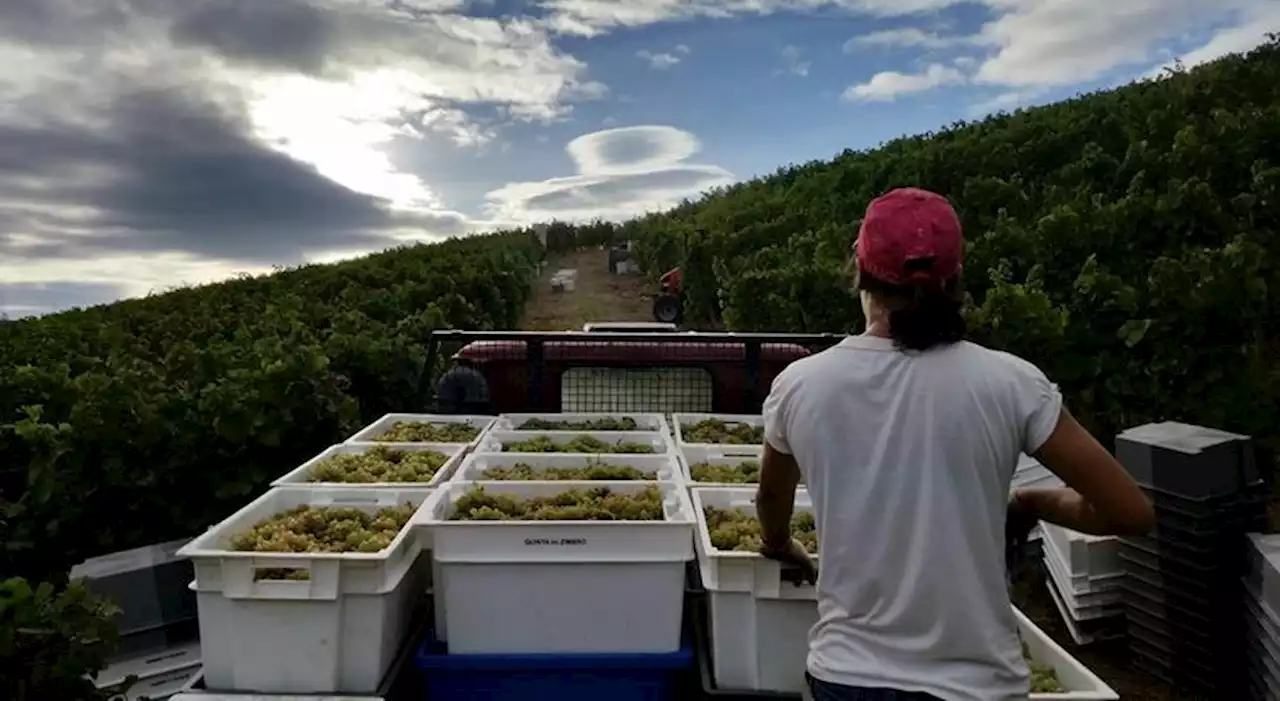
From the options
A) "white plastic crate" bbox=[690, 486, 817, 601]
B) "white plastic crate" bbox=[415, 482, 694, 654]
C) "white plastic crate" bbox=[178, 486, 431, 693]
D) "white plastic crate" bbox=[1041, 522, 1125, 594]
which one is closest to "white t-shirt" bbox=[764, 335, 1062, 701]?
"white plastic crate" bbox=[690, 486, 817, 601]

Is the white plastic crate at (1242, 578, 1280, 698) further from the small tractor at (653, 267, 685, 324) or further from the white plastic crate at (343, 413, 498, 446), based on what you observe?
the small tractor at (653, 267, 685, 324)

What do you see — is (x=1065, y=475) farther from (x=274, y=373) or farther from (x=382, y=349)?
(x=382, y=349)

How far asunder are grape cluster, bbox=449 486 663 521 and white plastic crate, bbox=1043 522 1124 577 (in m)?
A: 2.37

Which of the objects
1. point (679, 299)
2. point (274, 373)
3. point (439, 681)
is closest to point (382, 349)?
point (274, 373)

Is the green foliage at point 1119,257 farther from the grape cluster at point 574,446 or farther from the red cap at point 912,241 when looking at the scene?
the grape cluster at point 574,446

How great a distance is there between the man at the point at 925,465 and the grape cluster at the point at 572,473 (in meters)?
1.87

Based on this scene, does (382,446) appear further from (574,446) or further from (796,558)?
(796,558)

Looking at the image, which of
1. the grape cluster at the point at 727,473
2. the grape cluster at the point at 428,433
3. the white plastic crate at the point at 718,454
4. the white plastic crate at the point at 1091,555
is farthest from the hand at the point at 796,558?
the white plastic crate at the point at 1091,555

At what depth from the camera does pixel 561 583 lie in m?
3.04

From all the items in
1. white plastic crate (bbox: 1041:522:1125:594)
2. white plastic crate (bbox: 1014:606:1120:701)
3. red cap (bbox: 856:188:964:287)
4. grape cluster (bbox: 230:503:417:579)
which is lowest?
white plastic crate (bbox: 1041:522:1125:594)

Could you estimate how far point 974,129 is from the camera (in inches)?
890

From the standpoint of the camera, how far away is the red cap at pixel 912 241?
75.0 inches

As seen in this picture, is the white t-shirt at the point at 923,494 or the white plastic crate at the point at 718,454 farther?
the white plastic crate at the point at 718,454

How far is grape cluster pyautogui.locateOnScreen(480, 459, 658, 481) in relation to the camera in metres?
3.81
